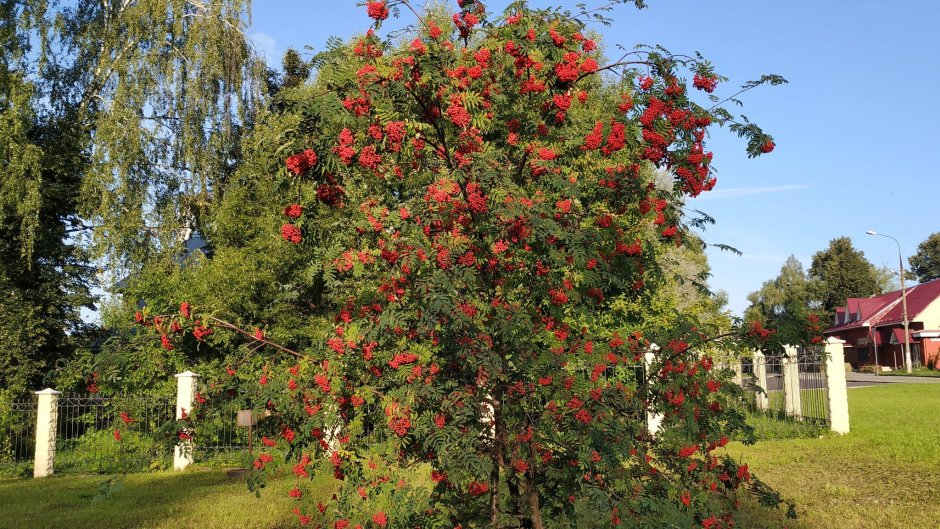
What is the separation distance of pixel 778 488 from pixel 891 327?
4684 centimetres

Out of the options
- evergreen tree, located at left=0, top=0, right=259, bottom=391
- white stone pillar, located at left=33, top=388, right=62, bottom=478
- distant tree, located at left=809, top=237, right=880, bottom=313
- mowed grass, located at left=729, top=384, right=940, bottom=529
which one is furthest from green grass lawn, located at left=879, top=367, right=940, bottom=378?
white stone pillar, located at left=33, top=388, right=62, bottom=478

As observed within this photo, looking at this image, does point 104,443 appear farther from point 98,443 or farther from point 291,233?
point 291,233

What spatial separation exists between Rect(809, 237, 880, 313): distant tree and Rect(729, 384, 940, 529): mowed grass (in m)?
50.5

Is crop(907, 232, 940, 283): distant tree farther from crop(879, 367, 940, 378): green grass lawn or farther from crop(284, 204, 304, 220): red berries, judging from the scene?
crop(284, 204, 304, 220): red berries

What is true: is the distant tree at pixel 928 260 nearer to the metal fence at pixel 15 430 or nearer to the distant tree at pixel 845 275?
the distant tree at pixel 845 275

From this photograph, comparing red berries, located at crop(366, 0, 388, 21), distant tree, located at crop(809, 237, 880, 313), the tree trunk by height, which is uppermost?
distant tree, located at crop(809, 237, 880, 313)

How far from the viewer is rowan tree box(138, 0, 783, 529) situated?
4438 mm

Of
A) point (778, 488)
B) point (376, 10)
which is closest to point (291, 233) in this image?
point (376, 10)

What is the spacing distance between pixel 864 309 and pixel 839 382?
1784 inches

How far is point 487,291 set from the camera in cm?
487

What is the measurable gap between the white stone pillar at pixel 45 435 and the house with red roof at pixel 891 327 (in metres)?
40.8

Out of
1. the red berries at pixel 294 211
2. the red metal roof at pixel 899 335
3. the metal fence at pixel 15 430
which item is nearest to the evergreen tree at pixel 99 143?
the metal fence at pixel 15 430

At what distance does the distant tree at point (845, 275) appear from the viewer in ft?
204

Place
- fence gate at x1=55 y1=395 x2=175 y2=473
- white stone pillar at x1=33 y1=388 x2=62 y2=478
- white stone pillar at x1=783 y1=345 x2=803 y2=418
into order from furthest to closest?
white stone pillar at x1=783 y1=345 x2=803 y2=418 → fence gate at x1=55 y1=395 x2=175 y2=473 → white stone pillar at x1=33 y1=388 x2=62 y2=478
